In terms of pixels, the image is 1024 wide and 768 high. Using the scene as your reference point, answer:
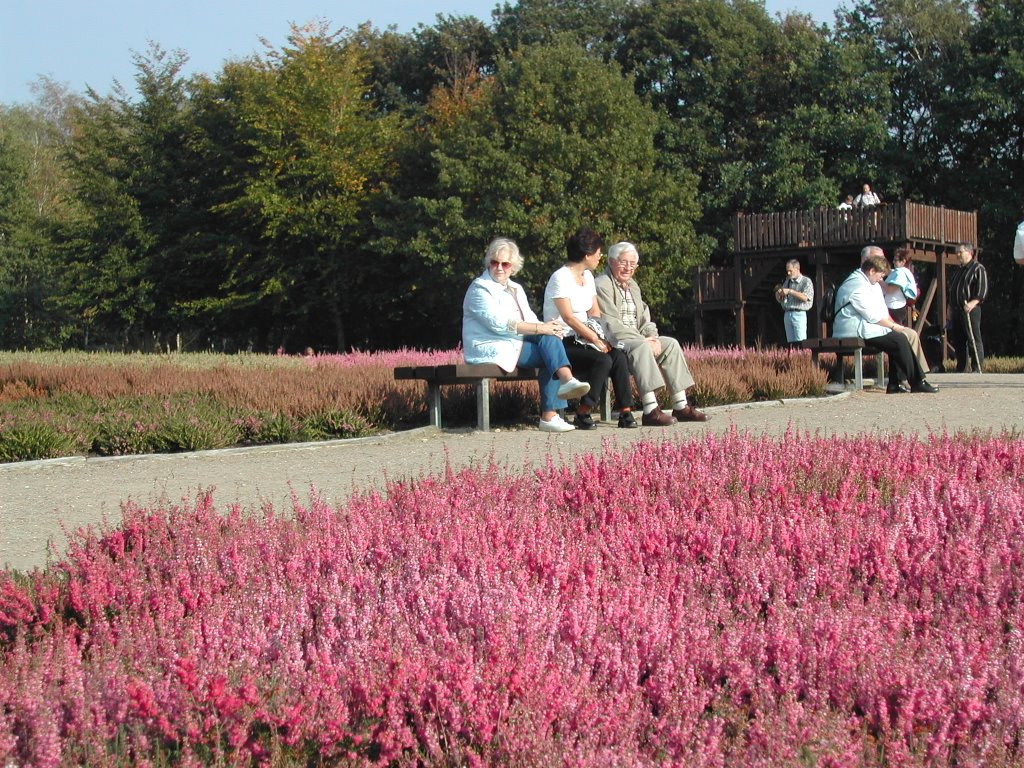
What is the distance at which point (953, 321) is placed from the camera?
2119 cm

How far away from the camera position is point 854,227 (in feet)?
112

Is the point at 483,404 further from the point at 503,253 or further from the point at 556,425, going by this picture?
the point at 503,253

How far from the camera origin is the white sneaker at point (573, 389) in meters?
10.0

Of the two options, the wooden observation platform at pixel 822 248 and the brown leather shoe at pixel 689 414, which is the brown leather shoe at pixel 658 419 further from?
the wooden observation platform at pixel 822 248

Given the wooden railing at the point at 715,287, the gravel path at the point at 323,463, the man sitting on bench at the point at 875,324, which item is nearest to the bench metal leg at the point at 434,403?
the gravel path at the point at 323,463

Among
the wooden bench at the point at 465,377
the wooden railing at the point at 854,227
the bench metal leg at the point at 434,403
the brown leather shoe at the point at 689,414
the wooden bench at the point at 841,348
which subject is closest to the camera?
the wooden bench at the point at 465,377

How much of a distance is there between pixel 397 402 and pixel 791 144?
32.1 meters

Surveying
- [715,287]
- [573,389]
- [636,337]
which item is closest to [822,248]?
[715,287]

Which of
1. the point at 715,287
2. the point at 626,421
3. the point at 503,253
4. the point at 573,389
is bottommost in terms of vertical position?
the point at 626,421

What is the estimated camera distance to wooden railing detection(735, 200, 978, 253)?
32938 mm

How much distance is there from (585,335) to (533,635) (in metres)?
7.34

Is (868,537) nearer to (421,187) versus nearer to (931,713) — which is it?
(931,713)

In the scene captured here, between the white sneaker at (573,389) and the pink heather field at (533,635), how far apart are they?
4.24 metres

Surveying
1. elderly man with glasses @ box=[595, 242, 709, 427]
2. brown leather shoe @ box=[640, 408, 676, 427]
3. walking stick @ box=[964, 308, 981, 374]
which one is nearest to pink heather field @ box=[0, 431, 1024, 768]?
brown leather shoe @ box=[640, 408, 676, 427]
